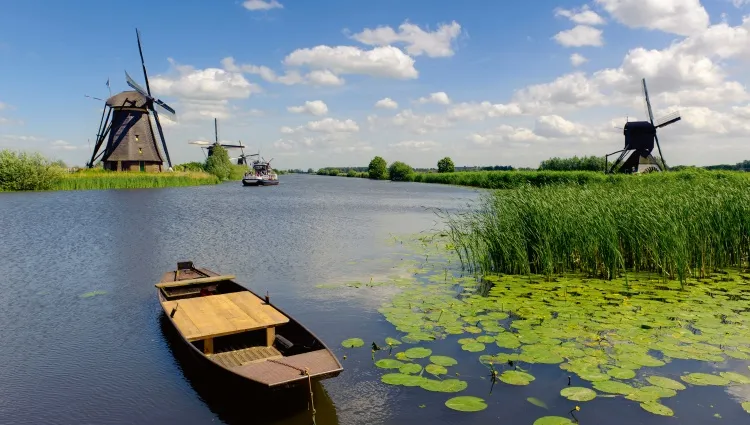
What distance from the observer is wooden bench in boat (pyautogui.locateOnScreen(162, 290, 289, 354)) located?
21.9 feet

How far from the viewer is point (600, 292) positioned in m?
9.80

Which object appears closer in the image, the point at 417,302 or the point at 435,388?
the point at 435,388

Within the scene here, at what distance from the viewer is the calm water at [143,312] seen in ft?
19.4

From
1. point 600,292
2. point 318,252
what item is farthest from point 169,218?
point 600,292

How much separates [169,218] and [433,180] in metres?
70.9

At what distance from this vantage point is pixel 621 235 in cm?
1166

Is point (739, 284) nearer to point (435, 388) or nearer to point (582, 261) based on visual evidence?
point (582, 261)

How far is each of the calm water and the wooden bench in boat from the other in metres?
0.69

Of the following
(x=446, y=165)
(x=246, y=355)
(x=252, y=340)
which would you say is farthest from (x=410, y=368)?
(x=446, y=165)

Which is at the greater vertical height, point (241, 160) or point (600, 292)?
point (241, 160)

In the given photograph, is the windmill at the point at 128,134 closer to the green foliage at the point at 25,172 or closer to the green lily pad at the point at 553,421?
the green foliage at the point at 25,172

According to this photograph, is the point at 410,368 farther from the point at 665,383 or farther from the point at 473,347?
the point at 665,383

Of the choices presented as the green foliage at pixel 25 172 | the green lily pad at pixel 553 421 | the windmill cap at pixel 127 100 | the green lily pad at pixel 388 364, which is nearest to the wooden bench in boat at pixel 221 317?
the green lily pad at pixel 388 364

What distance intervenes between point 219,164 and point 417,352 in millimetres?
81657
